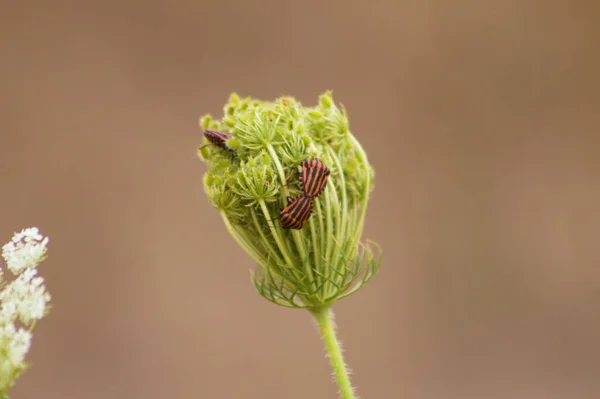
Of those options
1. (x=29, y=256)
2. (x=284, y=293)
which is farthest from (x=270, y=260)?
(x=29, y=256)

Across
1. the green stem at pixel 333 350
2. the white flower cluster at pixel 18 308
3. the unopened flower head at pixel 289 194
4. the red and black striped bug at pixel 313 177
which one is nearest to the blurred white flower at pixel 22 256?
the white flower cluster at pixel 18 308

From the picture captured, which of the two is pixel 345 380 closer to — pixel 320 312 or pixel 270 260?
pixel 320 312

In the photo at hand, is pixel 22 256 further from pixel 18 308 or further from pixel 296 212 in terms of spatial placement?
pixel 296 212

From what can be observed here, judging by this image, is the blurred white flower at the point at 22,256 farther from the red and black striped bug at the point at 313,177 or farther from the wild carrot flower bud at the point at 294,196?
the red and black striped bug at the point at 313,177

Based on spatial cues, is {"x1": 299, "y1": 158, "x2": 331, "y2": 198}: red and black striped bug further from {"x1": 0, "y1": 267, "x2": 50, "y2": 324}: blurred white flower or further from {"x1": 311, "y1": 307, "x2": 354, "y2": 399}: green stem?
{"x1": 0, "y1": 267, "x2": 50, "y2": 324}: blurred white flower

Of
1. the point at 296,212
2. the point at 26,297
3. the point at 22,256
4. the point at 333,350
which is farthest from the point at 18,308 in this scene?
the point at 333,350

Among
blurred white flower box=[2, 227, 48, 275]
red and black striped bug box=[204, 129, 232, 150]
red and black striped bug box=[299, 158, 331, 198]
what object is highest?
red and black striped bug box=[204, 129, 232, 150]

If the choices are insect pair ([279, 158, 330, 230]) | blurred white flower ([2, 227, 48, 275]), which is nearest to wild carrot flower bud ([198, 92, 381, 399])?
insect pair ([279, 158, 330, 230])
